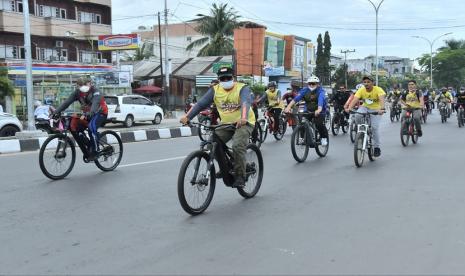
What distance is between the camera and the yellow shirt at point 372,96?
10.7 metres

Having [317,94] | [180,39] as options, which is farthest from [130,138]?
[180,39]

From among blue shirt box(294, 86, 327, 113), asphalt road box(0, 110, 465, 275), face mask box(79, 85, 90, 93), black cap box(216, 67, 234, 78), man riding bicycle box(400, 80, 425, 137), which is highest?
black cap box(216, 67, 234, 78)

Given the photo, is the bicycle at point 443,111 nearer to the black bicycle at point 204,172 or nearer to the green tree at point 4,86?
the black bicycle at point 204,172

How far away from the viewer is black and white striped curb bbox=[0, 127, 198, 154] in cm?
1384

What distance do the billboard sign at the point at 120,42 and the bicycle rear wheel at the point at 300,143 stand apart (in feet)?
99.0

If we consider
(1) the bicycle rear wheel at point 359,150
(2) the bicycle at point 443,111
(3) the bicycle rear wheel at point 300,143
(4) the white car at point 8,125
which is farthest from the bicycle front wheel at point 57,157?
(2) the bicycle at point 443,111

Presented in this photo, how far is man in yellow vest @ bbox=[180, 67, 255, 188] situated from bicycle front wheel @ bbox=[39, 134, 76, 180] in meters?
3.12

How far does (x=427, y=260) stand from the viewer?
4516 mm

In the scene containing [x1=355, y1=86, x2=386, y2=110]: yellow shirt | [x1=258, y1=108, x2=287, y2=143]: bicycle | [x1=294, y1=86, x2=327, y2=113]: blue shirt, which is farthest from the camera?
[x1=258, y1=108, x2=287, y2=143]: bicycle

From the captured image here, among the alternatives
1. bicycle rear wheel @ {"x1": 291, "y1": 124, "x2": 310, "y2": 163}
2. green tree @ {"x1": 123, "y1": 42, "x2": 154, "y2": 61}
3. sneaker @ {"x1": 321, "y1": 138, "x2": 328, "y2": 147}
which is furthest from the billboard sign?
bicycle rear wheel @ {"x1": 291, "y1": 124, "x2": 310, "y2": 163}

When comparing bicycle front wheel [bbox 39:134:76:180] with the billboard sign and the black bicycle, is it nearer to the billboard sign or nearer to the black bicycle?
the black bicycle

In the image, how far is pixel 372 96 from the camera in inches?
423

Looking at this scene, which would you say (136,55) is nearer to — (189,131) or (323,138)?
(189,131)

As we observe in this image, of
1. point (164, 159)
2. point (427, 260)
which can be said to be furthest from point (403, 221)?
point (164, 159)
